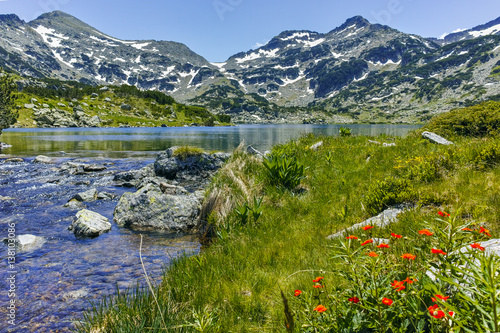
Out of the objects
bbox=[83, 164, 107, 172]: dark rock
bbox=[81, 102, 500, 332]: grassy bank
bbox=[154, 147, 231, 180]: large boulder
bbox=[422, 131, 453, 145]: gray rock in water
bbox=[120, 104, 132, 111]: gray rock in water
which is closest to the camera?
bbox=[81, 102, 500, 332]: grassy bank

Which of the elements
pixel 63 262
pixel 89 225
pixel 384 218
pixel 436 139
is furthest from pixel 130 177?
pixel 436 139

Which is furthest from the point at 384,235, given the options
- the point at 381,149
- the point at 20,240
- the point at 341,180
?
the point at 20,240

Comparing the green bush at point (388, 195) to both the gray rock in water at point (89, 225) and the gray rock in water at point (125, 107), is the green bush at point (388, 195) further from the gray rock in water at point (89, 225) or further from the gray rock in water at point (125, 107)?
the gray rock in water at point (125, 107)

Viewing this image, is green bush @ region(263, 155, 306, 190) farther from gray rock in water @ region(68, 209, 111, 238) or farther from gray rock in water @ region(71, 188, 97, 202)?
gray rock in water @ region(71, 188, 97, 202)

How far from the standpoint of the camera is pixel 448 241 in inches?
108

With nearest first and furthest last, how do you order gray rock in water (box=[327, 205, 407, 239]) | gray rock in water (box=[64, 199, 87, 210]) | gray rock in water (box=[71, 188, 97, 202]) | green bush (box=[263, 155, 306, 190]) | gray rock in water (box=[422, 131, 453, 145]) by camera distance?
1. gray rock in water (box=[327, 205, 407, 239])
2. green bush (box=[263, 155, 306, 190])
3. gray rock in water (box=[422, 131, 453, 145])
4. gray rock in water (box=[64, 199, 87, 210])
5. gray rock in water (box=[71, 188, 97, 202])

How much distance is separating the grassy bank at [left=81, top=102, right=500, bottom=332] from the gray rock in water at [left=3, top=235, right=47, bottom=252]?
516cm

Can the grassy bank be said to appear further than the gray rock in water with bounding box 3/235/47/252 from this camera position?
No

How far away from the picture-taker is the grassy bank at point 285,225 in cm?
378

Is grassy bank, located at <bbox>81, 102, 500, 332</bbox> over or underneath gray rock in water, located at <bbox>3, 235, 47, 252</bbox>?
over

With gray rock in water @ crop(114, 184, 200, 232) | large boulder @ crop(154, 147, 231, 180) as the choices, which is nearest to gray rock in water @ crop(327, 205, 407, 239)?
gray rock in water @ crop(114, 184, 200, 232)

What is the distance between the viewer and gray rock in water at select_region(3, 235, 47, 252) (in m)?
8.40

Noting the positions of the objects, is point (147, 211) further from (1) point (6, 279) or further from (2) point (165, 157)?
(2) point (165, 157)

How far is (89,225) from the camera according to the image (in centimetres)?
981
